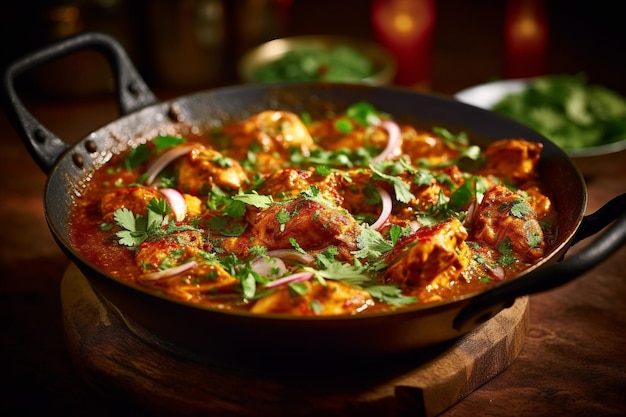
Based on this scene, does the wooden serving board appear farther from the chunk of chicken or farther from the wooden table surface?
the chunk of chicken

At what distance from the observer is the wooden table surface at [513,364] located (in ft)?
8.84

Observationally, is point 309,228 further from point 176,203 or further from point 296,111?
point 296,111

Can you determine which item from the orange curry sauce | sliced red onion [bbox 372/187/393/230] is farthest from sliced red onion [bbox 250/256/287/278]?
sliced red onion [bbox 372/187/393/230]

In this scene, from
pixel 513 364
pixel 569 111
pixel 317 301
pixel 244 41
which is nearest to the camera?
pixel 317 301

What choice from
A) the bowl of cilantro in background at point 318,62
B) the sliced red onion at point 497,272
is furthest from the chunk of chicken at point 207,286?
the bowl of cilantro in background at point 318,62

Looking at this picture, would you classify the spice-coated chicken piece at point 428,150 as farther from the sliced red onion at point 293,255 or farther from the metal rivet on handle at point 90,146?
the metal rivet on handle at point 90,146

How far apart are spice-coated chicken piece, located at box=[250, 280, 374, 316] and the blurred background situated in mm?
3521

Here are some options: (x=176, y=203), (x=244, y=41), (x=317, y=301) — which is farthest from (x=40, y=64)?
(x=244, y=41)

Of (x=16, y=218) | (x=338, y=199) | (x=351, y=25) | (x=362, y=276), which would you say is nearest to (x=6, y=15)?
(x=16, y=218)

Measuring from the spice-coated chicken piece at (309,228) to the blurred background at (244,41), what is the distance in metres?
3.11

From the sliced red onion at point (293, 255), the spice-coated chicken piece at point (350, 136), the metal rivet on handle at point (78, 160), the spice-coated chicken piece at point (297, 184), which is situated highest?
the metal rivet on handle at point (78, 160)

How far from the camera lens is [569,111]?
15.8 ft

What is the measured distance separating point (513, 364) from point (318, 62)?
330 cm

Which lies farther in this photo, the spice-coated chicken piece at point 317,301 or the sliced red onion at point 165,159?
the sliced red onion at point 165,159
